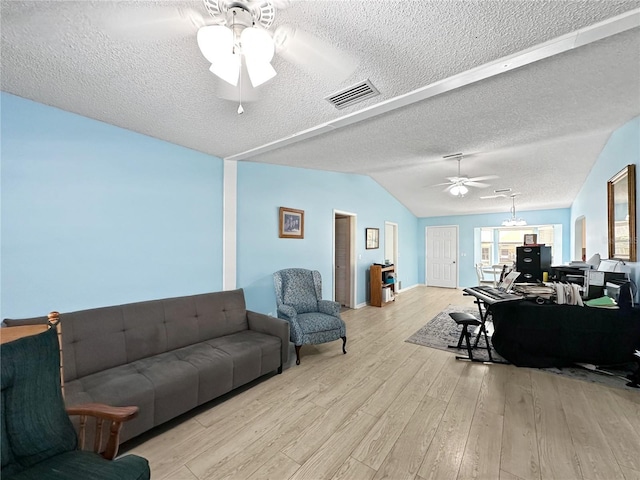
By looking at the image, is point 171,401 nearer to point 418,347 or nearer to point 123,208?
point 123,208

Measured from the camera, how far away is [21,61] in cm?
155

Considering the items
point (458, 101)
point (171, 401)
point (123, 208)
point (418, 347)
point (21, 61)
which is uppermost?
point (458, 101)

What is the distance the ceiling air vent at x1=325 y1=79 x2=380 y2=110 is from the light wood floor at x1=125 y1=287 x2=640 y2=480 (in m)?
2.50

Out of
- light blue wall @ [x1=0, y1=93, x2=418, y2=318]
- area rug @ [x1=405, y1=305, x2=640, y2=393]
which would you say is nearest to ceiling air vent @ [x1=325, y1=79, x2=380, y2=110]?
light blue wall @ [x1=0, y1=93, x2=418, y2=318]

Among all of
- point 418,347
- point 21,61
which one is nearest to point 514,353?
point 418,347

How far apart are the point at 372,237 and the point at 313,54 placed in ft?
15.9


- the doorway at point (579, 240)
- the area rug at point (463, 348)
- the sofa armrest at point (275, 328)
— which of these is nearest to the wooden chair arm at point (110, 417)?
the sofa armrest at point (275, 328)

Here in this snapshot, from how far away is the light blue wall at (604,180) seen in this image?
272cm

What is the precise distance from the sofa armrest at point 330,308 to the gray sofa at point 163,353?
82 centimetres

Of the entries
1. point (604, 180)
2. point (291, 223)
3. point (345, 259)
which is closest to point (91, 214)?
point (291, 223)

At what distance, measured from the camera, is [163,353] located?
2.33m

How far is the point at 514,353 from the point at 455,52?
121 inches

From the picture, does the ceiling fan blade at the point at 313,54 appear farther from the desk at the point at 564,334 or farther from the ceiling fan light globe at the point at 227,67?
the desk at the point at 564,334

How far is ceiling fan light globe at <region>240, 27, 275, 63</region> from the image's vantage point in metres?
1.15
